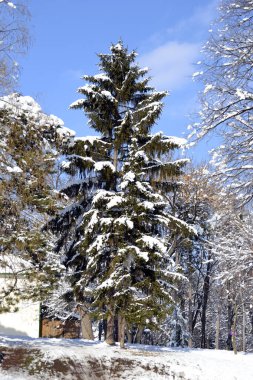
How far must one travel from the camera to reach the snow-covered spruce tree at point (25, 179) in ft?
34.7

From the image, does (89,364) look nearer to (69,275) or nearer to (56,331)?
(69,275)

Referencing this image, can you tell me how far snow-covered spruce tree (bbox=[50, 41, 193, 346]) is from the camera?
634 inches

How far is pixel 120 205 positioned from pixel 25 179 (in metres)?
6.44

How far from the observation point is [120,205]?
54.9ft

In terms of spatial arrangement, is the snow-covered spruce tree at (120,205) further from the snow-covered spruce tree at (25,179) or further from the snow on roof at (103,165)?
the snow-covered spruce tree at (25,179)

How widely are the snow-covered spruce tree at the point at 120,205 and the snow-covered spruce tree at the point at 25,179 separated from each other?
14.3 feet

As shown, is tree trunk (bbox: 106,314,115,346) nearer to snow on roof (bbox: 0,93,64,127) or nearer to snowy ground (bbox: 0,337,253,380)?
snowy ground (bbox: 0,337,253,380)

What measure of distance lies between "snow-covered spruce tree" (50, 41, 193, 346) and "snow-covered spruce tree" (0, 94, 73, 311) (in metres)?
4.35

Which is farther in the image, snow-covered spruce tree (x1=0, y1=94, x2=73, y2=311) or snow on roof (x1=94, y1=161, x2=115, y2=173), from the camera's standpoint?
snow on roof (x1=94, y1=161, x2=115, y2=173)

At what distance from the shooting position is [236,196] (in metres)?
9.02

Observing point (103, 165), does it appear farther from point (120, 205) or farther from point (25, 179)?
point (25, 179)

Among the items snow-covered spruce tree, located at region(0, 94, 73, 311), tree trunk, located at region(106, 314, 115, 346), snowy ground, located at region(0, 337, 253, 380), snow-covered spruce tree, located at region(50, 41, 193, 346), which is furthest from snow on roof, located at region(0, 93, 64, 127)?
tree trunk, located at region(106, 314, 115, 346)

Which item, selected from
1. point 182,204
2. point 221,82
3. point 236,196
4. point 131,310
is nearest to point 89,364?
point 131,310

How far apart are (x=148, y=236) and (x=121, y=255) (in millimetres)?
1249
